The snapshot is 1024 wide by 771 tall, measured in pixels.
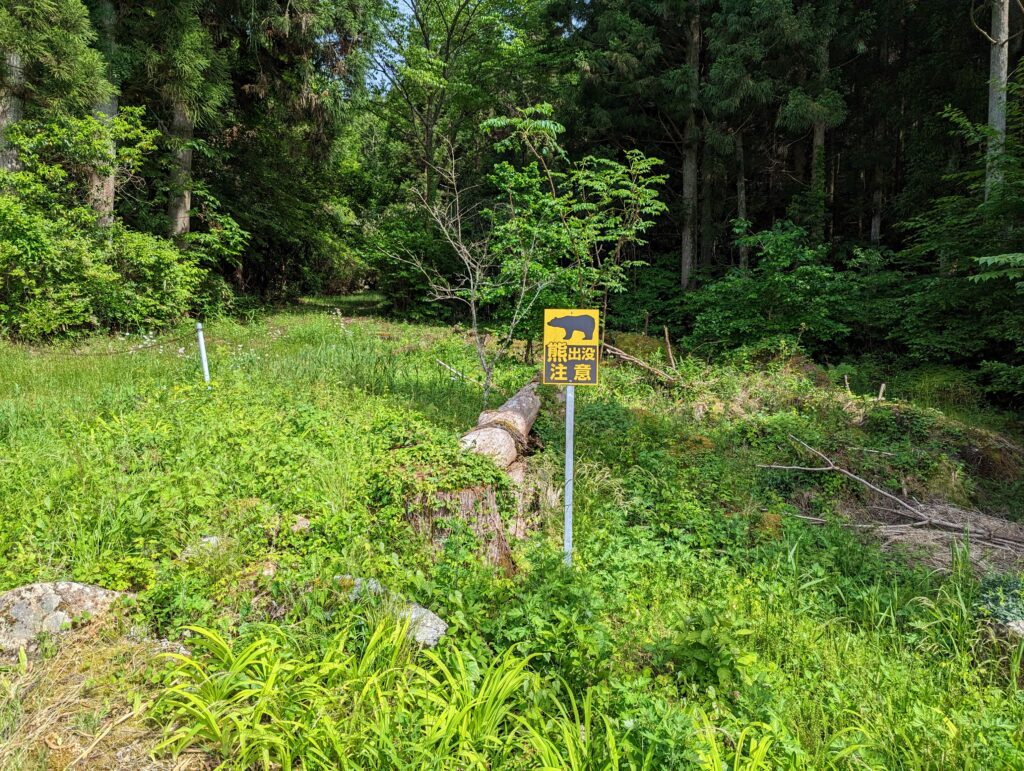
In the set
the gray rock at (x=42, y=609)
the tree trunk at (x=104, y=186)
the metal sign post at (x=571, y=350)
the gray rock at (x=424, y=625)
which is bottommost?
the gray rock at (x=424, y=625)

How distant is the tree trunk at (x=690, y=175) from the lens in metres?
13.9

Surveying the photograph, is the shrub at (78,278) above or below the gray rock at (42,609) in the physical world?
above

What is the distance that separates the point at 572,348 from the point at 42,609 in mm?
3122

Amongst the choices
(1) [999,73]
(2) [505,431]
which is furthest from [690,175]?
(2) [505,431]

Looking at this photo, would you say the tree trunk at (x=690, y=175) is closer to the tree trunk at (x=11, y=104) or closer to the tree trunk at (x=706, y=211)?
the tree trunk at (x=706, y=211)

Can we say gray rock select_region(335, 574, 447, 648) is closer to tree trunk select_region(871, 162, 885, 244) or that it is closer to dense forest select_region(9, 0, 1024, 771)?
dense forest select_region(9, 0, 1024, 771)

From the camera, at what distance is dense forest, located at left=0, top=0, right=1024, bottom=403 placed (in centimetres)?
878

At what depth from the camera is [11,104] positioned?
29.1ft

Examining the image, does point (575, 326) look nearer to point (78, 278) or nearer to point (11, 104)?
point (78, 278)

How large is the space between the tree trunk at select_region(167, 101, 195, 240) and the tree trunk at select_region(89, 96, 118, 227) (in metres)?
1.33

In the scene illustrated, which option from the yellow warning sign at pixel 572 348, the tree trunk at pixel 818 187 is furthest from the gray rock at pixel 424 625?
the tree trunk at pixel 818 187

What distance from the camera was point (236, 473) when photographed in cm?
398

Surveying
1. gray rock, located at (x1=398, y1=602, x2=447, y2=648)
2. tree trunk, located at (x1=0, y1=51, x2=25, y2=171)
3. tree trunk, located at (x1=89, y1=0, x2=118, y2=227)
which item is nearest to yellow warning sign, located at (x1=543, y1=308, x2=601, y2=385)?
gray rock, located at (x1=398, y1=602, x2=447, y2=648)

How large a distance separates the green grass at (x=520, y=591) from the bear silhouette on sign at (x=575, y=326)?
1.20m
